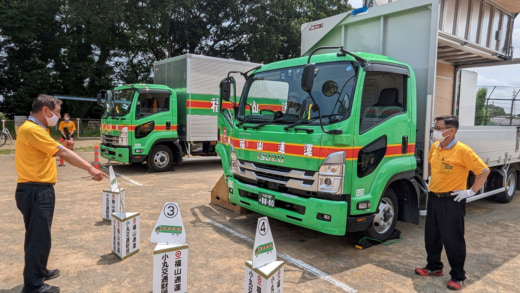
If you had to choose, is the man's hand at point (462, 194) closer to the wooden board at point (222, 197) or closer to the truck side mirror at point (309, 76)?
the truck side mirror at point (309, 76)

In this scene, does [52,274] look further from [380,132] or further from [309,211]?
[380,132]

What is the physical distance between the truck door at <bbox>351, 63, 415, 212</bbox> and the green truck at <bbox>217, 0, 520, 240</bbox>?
0.01 meters

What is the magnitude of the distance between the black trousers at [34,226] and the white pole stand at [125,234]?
87 cm

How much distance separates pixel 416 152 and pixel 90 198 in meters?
6.03

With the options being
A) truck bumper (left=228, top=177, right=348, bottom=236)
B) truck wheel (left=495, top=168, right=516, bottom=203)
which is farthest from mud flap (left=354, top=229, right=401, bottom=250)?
truck wheel (left=495, top=168, right=516, bottom=203)

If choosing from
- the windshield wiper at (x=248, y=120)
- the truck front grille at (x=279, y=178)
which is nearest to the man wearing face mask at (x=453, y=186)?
the truck front grille at (x=279, y=178)

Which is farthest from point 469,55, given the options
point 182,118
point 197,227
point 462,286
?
point 182,118

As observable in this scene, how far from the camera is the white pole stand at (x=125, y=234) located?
404cm

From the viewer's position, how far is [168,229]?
324 centimetres

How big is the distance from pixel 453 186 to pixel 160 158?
28.0 feet

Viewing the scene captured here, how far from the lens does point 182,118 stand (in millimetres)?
10945

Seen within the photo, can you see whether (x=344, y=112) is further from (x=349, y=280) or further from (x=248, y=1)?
(x=248, y=1)

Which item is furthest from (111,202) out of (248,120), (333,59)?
(333,59)

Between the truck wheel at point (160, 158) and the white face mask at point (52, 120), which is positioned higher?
the white face mask at point (52, 120)
